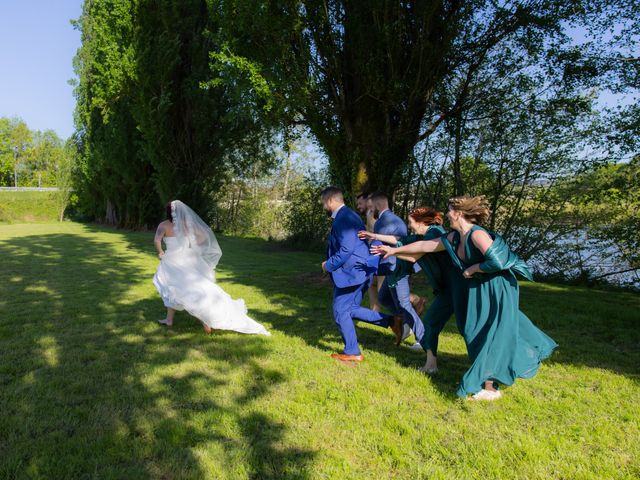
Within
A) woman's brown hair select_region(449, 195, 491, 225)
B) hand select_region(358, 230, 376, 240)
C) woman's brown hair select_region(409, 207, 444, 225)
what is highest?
woman's brown hair select_region(449, 195, 491, 225)

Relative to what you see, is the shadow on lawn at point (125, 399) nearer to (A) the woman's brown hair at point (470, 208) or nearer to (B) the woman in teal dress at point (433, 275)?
(B) the woman in teal dress at point (433, 275)

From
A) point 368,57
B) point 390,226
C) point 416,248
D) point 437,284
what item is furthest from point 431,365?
point 368,57

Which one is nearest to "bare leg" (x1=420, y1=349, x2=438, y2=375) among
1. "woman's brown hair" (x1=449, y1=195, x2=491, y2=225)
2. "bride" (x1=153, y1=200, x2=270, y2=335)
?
"woman's brown hair" (x1=449, y1=195, x2=491, y2=225)

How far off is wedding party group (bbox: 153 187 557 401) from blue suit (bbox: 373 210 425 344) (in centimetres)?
1

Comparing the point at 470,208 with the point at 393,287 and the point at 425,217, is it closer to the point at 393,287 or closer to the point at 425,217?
the point at 425,217

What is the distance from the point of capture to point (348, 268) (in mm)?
5445

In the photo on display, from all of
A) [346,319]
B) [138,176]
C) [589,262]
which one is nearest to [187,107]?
[138,176]

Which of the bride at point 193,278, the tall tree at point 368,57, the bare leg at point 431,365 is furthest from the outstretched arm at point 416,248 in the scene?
the tall tree at point 368,57

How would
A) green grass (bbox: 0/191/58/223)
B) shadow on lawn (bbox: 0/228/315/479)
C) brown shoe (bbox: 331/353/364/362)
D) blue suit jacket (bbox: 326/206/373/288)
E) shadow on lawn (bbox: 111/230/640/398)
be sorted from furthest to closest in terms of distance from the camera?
green grass (bbox: 0/191/58/223)
shadow on lawn (bbox: 111/230/640/398)
brown shoe (bbox: 331/353/364/362)
blue suit jacket (bbox: 326/206/373/288)
shadow on lawn (bbox: 0/228/315/479)

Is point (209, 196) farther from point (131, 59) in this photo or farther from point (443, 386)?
point (443, 386)

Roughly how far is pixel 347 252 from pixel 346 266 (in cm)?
20

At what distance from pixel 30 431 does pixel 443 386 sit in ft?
12.4

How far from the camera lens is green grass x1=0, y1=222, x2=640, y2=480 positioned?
10.8ft

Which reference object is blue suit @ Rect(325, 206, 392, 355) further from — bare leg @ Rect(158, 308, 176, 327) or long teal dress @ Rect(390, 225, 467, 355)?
bare leg @ Rect(158, 308, 176, 327)
